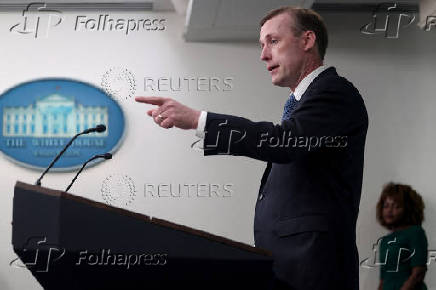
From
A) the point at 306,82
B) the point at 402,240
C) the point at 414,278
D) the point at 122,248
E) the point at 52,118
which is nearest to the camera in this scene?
the point at 122,248

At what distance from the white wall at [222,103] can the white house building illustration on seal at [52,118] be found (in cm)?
20

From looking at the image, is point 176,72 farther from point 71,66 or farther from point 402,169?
point 402,169

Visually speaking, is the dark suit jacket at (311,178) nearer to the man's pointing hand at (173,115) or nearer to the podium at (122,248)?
the man's pointing hand at (173,115)

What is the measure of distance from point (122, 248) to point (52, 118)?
3.76 meters

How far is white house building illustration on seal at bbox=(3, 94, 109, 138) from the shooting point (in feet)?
15.4

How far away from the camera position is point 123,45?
15.8 feet

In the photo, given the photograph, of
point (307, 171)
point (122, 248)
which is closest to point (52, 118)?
point (307, 171)

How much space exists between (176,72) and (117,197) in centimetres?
101

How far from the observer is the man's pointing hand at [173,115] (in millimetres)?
1281

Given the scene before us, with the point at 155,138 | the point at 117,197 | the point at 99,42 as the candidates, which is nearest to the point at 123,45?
the point at 99,42

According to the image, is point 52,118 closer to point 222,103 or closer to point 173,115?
point 222,103

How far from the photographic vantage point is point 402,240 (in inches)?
169

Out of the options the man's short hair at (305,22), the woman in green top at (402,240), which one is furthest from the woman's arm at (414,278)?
the man's short hair at (305,22)

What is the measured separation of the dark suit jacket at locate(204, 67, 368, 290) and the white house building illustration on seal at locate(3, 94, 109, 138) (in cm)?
333
